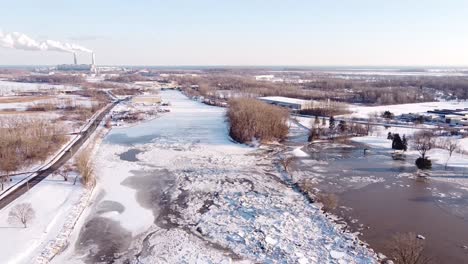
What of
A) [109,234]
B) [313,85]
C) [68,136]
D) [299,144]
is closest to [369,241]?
[109,234]

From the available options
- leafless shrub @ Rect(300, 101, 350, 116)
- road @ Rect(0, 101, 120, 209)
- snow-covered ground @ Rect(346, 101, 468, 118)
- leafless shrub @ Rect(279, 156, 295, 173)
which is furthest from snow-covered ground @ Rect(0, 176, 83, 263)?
snow-covered ground @ Rect(346, 101, 468, 118)

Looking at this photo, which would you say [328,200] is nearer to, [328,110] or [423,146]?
[423,146]

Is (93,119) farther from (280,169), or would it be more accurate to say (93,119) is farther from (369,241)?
(369,241)

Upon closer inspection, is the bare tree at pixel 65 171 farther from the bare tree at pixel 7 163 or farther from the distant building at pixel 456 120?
the distant building at pixel 456 120

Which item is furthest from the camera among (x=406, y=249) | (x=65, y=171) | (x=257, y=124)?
(x=257, y=124)

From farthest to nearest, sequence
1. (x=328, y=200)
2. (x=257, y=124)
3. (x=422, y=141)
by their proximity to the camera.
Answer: (x=257, y=124) → (x=422, y=141) → (x=328, y=200)

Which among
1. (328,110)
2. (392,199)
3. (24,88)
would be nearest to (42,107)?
(328,110)
